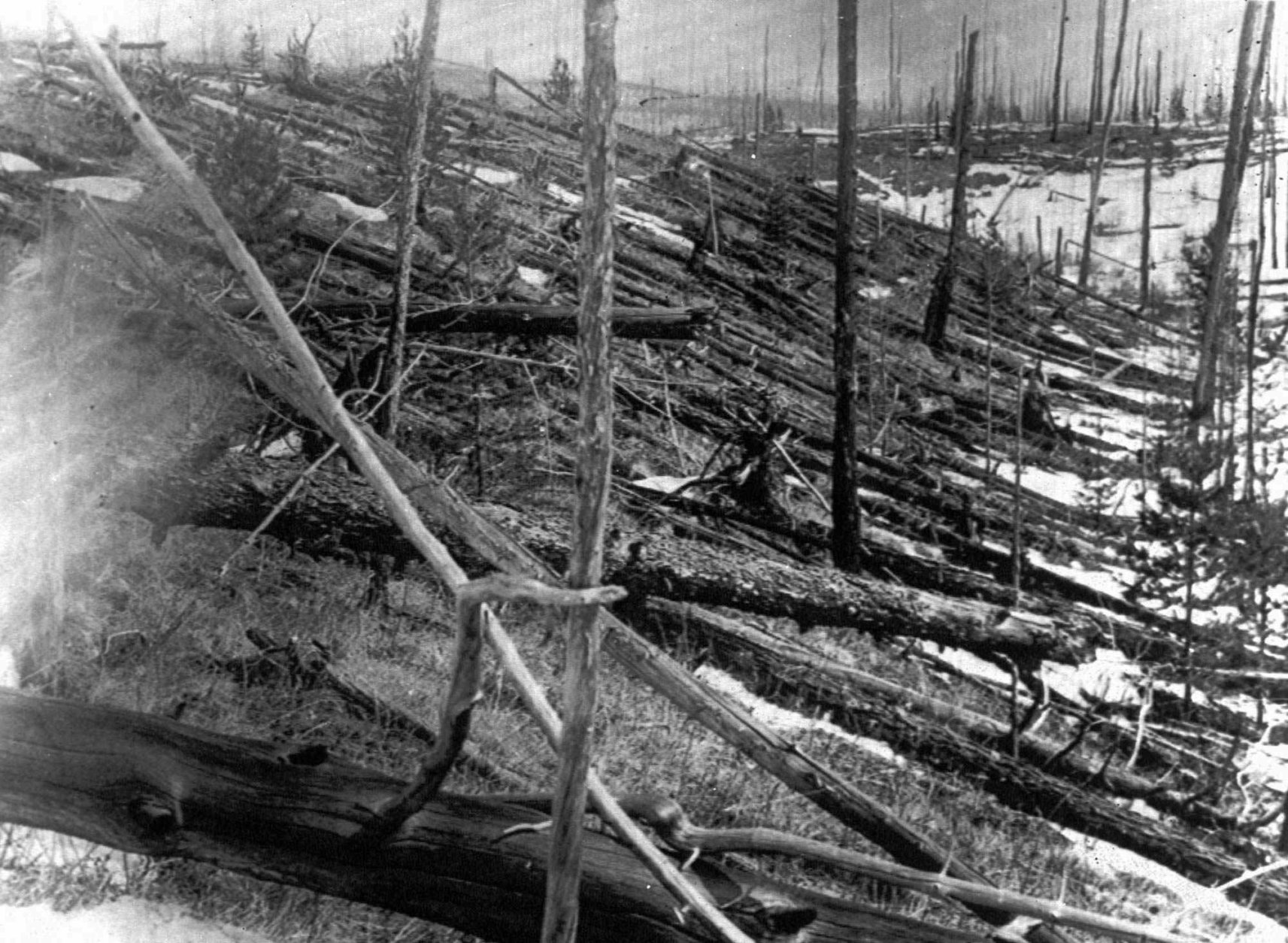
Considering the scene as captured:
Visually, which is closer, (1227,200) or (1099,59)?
(1099,59)

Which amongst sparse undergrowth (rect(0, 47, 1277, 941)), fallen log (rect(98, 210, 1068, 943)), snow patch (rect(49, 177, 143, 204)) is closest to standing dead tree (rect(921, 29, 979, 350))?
sparse undergrowth (rect(0, 47, 1277, 941))

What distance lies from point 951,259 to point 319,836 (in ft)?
7.03

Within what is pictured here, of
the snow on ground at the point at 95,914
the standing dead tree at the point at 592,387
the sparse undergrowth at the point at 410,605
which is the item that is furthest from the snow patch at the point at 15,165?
the standing dead tree at the point at 592,387

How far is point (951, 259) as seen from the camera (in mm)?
2721

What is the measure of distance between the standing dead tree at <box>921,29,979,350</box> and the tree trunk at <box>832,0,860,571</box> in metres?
0.27

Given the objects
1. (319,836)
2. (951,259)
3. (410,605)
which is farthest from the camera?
(951,259)

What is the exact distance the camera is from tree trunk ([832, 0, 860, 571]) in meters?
Result: 2.31

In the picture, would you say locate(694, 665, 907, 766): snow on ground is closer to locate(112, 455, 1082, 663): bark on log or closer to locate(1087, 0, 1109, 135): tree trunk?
locate(112, 455, 1082, 663): bark on log

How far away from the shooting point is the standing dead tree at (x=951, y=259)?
2676mm

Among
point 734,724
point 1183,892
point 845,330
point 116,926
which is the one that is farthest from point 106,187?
point 1183,892

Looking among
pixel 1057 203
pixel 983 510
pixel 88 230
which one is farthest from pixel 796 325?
pixel 1057 203

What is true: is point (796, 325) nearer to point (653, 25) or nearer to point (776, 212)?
point (776, 212)

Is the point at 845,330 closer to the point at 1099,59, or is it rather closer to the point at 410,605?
the point at 1099,59

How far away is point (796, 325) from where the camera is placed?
265 centimetres
